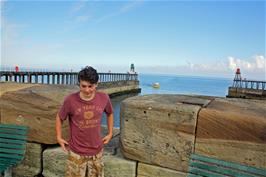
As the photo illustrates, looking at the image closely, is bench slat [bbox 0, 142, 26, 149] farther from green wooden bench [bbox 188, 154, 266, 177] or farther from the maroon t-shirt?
green wooden bench [bbox 188, 154, 266, 177]

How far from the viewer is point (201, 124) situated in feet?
8.23

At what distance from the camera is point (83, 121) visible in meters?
2.48

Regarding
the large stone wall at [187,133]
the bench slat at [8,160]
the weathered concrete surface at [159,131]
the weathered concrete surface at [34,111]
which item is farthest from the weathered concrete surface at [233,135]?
the bench slat at [8,160]

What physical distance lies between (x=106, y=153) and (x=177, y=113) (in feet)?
3.61

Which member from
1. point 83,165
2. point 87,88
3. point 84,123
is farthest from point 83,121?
point 83,165

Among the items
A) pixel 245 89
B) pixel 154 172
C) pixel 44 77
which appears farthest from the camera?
pixel 245 89

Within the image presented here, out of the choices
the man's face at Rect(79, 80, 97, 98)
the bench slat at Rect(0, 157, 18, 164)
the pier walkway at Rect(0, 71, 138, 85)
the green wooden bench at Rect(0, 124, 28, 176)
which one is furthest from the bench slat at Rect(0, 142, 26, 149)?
the pier walkway at Rect(0, 71, 138, 85)

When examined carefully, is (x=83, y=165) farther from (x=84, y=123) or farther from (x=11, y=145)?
(x=11, y=145)

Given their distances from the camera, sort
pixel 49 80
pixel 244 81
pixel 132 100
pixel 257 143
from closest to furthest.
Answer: pixel 257 143 → pixel 132 100 → pixel 49 80 → pixel 244 81

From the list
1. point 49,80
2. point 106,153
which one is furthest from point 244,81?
point 106,153

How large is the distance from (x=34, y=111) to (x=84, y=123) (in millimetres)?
1037

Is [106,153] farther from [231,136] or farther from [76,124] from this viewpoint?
[231,136]

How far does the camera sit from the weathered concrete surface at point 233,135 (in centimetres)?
229

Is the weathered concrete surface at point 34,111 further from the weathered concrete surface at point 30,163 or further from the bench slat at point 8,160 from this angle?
the bench slat at point 8,160
